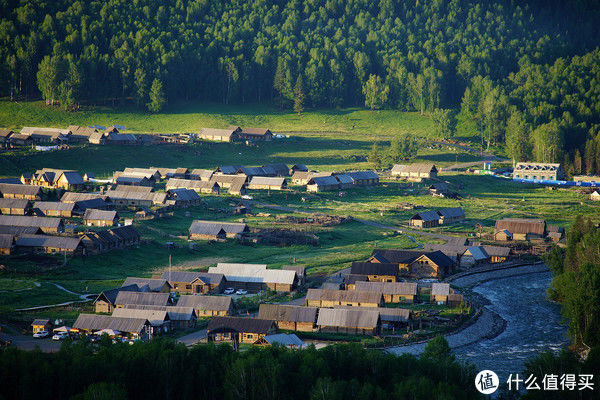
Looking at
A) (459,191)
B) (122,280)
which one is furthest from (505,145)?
(122,280)

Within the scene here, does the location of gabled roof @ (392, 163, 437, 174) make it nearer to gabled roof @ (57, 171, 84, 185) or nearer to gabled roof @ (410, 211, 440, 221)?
gabled roof @ (410, 211, 440, 221)

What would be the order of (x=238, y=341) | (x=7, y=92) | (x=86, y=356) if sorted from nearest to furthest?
(x=86, y=356), (x=238, y=341), (x=7, y=92)

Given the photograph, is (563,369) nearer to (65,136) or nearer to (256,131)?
(65,136)

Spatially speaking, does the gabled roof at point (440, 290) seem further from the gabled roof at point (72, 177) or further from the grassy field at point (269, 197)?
the gabled roof at point (72, 177)

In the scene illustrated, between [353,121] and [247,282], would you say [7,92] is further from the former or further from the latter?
[247,282]

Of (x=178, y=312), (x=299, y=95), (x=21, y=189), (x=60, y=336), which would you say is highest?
(x=299, y=95)

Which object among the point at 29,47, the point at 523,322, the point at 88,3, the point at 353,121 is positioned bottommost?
the point at 523,322

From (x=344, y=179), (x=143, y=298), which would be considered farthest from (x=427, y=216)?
(x=143, y=298)

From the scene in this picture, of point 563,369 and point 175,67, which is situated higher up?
point 175,67
